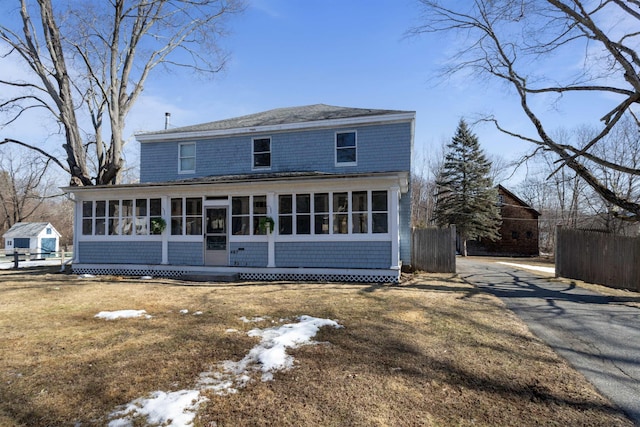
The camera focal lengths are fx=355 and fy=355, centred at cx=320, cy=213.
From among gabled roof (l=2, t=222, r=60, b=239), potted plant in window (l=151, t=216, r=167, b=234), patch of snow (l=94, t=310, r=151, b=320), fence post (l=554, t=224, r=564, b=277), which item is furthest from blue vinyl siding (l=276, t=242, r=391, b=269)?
gabled roof (l=2, t=222, r=60, b=239)

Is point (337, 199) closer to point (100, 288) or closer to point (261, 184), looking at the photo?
point (261, 184)

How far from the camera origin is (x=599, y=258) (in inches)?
449

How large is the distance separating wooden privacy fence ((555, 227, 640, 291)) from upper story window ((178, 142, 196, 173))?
574 inches

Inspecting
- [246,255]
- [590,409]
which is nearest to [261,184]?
[246,255]

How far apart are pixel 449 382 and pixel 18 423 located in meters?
3.90

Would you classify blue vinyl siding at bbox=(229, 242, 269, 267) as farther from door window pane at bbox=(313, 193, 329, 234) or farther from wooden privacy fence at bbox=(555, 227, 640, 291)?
wooden privacy fence at bbox=(555, 227, 640, 291)

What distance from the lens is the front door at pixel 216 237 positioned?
1184 cm

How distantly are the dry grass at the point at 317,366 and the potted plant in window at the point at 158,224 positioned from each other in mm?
4625

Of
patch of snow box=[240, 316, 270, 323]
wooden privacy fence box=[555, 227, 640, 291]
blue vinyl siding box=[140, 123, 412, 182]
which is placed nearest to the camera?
patch of snow box=[240, 316, 270, 323]

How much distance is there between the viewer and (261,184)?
36.7 feet

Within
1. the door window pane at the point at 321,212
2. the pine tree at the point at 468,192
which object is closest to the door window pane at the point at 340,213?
the door window pane at the point at 321,212

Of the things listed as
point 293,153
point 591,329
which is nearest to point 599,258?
point 591,329

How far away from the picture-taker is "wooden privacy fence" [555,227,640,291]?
34.4ft

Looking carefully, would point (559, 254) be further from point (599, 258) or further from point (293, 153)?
point (293, 153)
